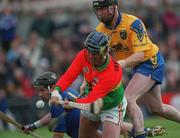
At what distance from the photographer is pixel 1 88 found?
19625 mm

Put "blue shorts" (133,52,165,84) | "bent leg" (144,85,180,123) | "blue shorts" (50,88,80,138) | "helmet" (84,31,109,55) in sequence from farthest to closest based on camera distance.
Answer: "bent leg" (144,85,180,123) < "blue shorts" (133,52,165,84) < "blue shorts" (50,88,80,138) < "helmet" (84,31,109,55)

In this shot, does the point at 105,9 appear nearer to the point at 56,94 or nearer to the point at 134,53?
the point at 134,53

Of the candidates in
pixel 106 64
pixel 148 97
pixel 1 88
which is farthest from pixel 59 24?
pixel 106 64

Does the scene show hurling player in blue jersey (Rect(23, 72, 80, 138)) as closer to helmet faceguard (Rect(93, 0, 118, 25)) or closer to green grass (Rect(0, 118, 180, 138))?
helmet faceguard (Rect(93, 0, 118, 25))

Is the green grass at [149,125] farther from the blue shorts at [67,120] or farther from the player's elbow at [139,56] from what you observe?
the blue shorts at [67,120]

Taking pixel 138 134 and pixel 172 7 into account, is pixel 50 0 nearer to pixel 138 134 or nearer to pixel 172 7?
pixel 172 7

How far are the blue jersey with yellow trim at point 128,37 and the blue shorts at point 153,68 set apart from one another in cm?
9

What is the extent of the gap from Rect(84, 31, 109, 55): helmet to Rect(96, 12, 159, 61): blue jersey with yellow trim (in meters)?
→ 1.44

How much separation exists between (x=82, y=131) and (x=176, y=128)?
16.6 ft

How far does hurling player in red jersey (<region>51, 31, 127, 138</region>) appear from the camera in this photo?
35.1ft

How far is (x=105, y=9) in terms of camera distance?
1202 cm

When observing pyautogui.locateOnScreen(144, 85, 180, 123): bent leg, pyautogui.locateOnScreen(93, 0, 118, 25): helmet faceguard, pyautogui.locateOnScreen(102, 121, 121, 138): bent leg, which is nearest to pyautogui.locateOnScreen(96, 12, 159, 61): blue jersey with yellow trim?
pyautogui.locateOnScreen(93, 0, 118, 25): helmet faceguard

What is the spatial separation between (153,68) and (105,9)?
119 cm

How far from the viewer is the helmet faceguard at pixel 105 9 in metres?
11.9
